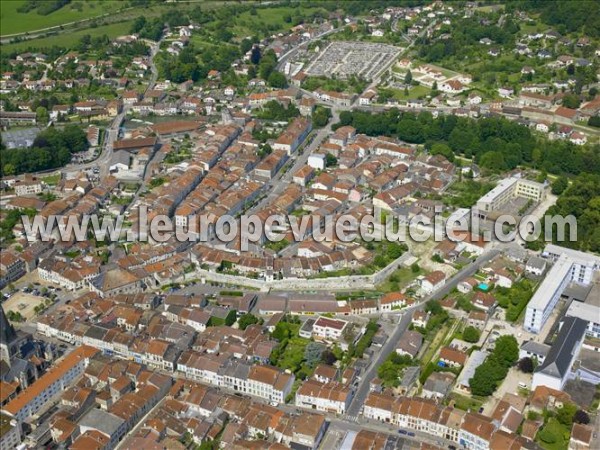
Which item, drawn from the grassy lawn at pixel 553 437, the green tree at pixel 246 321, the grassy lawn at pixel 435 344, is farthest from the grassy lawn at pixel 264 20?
the grassy lawn at pixel 553 437

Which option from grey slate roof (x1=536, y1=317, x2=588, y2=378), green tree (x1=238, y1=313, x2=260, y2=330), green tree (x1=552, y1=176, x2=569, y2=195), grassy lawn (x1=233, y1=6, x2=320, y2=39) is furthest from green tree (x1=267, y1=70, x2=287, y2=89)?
grey slate roof (x1=536, y1=317, x2=588, y2=378)

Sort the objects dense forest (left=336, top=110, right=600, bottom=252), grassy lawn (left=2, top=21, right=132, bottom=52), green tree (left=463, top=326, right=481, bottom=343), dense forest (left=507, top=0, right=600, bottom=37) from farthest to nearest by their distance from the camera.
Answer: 1. grassy lawn (left=2, top=21, right=132, bottom=52)
2. dense forest (left=507, top=0, right=600, bottom=37)
3. dense forest (left=336, top=110, right=600, bottom=252)
4. green tree (left=463, top=326, right=481, bottom=343)

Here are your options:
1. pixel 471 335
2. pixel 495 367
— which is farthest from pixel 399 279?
pixel 495 367

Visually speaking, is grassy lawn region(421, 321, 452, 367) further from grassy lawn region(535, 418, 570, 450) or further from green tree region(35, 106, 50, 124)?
green tree region(35, 106, 50, 124)

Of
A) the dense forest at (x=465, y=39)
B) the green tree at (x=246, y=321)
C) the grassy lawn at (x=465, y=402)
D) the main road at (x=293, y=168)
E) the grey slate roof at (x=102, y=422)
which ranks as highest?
the dense forest at (x=465, y=39)

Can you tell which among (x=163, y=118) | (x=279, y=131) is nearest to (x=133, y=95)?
(x=163, y=118)

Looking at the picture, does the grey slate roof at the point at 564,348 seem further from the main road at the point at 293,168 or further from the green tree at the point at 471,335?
the main road at the point at 293,168
